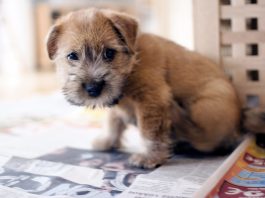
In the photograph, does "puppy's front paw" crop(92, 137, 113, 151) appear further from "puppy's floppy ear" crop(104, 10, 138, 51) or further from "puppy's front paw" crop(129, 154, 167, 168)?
"puppy's floppy ear" crop(104, 10, 138, 51)

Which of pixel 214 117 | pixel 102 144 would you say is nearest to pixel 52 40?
pixel 102 144

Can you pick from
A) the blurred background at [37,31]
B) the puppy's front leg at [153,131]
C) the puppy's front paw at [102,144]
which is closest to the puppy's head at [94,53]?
the puppy's front leg at [153,131]

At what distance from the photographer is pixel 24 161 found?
5.63 feet

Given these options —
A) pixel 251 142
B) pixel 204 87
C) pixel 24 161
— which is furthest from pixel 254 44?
pixel 24 161

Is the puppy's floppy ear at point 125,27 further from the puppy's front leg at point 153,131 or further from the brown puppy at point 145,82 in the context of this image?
the puppy's front leg at point 153,131

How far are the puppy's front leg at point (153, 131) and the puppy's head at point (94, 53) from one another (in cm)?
14

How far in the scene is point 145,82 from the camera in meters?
1.68

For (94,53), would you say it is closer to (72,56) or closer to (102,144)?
(72,56)

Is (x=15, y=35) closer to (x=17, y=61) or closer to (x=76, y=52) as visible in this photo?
(x=17, y=61)

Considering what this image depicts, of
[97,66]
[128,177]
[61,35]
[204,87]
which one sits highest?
[61,35]

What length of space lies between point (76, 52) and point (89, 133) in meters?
0.75

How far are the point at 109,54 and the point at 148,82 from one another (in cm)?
20

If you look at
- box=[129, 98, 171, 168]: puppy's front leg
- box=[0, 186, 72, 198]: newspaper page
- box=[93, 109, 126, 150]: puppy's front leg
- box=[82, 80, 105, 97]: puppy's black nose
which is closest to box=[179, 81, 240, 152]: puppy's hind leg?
box=[129, 98, 171, 168]: puppy's front leg

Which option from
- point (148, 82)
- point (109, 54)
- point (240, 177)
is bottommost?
point (240, 177)
